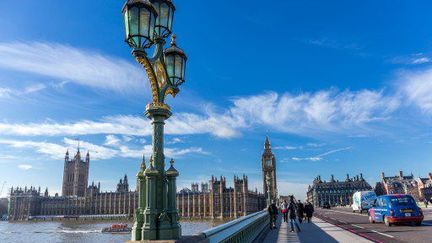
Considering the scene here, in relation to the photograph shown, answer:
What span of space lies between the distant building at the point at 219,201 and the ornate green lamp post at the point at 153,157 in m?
151

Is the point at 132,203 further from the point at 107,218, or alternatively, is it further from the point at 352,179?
the point at 352,179

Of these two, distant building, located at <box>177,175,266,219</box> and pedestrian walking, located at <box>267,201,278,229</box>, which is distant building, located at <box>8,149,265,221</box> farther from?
pedestrian walking, located at <box>267,201,278,229</box>

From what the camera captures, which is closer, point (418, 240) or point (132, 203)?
point (418, 240)

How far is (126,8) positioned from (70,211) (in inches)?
8467

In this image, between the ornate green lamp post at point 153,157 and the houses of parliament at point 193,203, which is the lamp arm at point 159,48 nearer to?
the ornate green lamp post at point 153,157

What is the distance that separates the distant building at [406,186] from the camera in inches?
5276

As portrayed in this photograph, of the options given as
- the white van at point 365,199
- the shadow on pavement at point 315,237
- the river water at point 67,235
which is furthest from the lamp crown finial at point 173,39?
the river water at point 67,235

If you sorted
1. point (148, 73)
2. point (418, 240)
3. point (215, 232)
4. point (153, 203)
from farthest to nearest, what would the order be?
point (418, 240) → point (215, 232) → point (148, 73) → point (153, 203)

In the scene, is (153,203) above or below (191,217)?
above

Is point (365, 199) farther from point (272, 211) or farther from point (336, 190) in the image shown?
point (336, 190)

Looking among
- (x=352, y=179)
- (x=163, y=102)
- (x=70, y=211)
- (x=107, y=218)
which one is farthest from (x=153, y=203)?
(x=70, y=211)

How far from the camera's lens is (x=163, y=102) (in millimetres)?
6945

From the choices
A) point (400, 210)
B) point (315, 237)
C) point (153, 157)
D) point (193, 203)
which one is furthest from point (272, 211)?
point (193, 203)

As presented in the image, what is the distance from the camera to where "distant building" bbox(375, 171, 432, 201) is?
13400 centimetres
